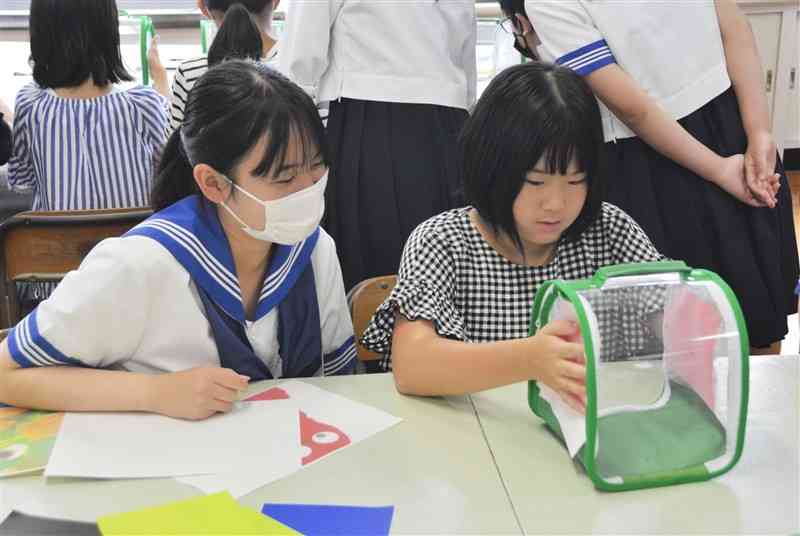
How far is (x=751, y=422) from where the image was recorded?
101 centimetres

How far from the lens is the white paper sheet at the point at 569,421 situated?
2.87 feet

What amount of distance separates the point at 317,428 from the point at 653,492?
381 mm

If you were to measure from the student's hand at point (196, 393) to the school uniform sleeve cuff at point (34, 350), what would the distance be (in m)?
0.14

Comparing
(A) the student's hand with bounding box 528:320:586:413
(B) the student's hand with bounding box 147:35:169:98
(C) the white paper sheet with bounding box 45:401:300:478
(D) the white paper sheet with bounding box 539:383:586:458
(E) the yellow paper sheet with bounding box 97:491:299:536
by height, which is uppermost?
(B) the student's hand with bounding box 147:35:169:98

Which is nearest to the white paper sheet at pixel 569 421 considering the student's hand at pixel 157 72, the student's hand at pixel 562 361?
the student's hand at pixel 562 361

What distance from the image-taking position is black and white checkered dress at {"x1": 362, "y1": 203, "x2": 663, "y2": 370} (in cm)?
126

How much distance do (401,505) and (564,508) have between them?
159 mm

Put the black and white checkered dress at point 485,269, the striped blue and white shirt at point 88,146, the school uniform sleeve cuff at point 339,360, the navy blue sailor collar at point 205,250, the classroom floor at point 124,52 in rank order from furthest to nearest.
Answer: the classroom floor at point 124,52 < the striped blue and white shirt at point 88,146 < the school uniform sleeve cuff at point 339,360 < the black and white checkered dress at point 485,269 < the navy blue sailor collar at point 205,250

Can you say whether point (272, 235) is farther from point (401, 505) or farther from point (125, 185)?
point (125, 185)

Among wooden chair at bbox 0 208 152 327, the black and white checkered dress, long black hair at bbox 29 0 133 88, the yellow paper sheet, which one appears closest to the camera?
the yellow paper sheet

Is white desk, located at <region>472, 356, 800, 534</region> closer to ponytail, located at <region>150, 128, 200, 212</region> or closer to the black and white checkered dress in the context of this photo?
the black and white checkered dress

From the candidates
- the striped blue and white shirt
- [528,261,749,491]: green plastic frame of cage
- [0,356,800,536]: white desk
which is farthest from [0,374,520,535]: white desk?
the striped blue and white shirt

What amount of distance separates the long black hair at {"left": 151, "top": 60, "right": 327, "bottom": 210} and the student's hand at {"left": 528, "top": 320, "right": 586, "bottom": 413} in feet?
1.51

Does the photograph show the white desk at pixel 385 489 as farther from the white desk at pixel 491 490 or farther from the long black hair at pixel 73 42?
the long black hair at pixel 73 42
